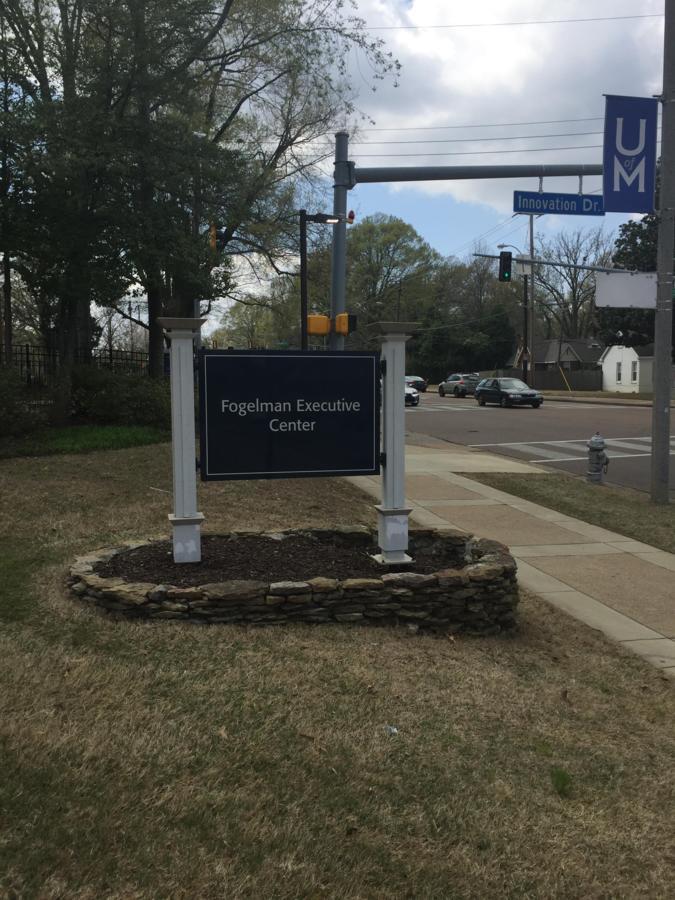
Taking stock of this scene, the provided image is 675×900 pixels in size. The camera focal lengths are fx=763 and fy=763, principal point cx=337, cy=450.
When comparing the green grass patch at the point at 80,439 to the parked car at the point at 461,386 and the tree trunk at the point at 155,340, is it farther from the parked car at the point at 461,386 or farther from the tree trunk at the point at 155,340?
the parked car at the point at 461,386

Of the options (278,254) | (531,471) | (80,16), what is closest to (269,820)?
(531,471)

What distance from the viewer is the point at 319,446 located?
567cm

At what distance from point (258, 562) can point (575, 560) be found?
11.7 ft

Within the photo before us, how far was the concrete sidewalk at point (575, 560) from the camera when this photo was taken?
5.74 metres

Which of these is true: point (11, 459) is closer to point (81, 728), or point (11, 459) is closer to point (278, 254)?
point (81, 728)

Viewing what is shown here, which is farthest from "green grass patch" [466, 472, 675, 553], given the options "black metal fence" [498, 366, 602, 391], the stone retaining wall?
"black metal fence" [498, 366, 602, 391]

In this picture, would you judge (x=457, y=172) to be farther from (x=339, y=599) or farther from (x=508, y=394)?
(x=508, y=394)

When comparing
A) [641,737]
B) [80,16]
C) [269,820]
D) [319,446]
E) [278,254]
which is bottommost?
[641,737]

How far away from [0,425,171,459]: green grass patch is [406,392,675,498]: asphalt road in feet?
26.9

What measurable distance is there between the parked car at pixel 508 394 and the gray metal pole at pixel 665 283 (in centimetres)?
2528

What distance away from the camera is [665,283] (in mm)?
11102

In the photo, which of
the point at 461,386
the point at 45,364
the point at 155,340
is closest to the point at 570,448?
the point at 155,340

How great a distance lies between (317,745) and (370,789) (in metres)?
0.37

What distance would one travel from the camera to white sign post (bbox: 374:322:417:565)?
18.6ft
